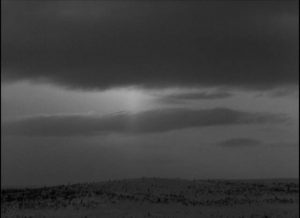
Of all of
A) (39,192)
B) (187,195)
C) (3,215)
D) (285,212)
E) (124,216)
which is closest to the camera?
(124,216)

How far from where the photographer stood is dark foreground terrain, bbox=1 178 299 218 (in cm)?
4009

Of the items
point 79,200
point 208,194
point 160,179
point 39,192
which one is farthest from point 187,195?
point 39,192

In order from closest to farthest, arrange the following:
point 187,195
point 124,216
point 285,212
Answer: point 124,216, point 285,212, point 187,195

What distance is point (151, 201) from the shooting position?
144 feet

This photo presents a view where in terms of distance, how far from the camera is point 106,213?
3884 centimetres

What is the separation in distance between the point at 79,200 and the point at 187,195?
998cm

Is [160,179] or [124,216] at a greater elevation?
[160,179]

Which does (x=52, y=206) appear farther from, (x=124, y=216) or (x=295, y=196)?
(x=295, y=196)

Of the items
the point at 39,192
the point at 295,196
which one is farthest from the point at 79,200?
the point at 295,196

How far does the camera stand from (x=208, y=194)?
50344 mm

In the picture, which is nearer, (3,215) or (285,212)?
(3,215)

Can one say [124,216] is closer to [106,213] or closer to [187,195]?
[106,213]

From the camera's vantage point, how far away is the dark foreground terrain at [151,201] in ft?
132

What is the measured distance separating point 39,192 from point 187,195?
1352 centimetres
